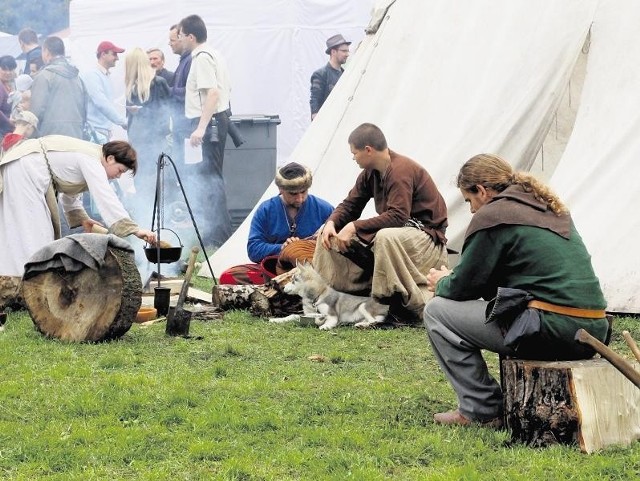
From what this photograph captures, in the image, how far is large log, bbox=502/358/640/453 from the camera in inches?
169

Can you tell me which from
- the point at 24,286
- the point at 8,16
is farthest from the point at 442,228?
the point at 8,16

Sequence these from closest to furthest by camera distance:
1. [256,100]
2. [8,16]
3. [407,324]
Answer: [407,324], [256,100], [8,16]

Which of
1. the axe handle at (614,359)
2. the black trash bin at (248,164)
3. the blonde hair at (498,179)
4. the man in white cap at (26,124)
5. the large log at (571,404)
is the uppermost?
the blonde hair at (498,179)

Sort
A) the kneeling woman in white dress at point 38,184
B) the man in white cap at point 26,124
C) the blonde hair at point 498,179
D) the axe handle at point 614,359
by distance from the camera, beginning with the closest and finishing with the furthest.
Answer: the axe handle at point 614,359 < the blonde hair at point 498,179 < the kneeling woman in white dress at point 38,184 < the man in white cap at point 26,124

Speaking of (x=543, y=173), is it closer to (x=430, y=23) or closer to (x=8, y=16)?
(x=430, y=23)

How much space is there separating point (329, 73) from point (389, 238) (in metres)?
6.65

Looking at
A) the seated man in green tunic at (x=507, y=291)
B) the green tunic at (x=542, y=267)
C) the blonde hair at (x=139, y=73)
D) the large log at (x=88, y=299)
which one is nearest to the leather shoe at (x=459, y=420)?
the seated man in green tunic at (x=507, y=291)

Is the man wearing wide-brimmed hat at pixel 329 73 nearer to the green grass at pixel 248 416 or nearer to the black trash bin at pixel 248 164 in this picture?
the black trash bin at pixel 248 164

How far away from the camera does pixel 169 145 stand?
44.7ft

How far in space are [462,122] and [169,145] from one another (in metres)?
5.64

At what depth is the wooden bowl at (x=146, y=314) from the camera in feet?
24.7

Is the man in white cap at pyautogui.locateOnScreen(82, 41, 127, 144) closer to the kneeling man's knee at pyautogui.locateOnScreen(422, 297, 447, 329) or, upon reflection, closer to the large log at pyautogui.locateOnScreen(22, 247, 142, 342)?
the large log at pyautogui.locateOnScreen(22, 247, 142, 342)

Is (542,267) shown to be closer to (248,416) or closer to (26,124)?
(248,416)

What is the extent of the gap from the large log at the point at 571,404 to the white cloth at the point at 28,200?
400 centimetres
